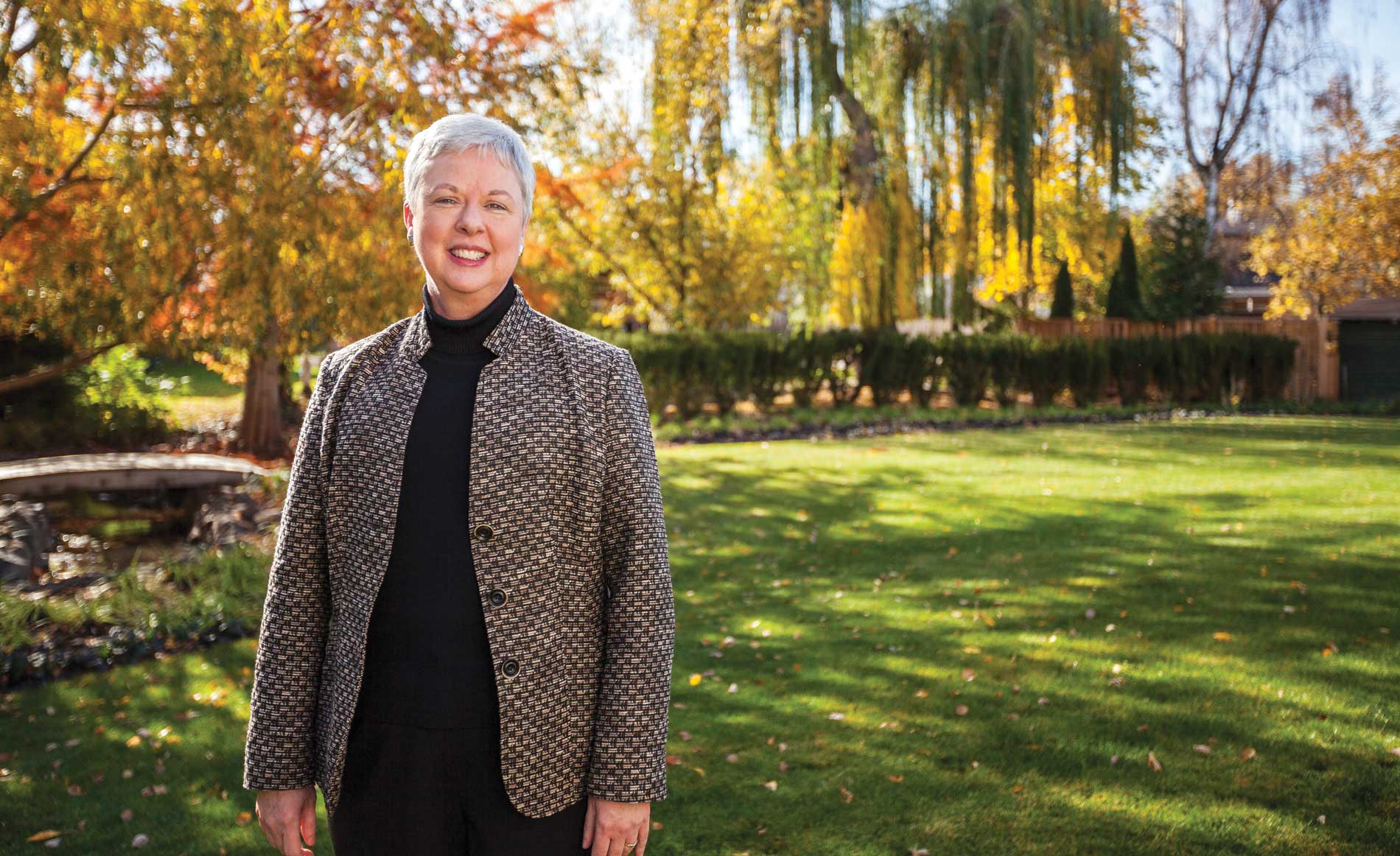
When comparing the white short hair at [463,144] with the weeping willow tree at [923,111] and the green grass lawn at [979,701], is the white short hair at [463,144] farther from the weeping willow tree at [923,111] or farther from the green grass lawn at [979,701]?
the weeping willow tree at [923,111]

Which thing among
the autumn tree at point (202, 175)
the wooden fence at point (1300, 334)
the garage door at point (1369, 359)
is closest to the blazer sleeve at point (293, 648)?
the autumn tree at point (202, 175)

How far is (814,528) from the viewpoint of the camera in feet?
28.8

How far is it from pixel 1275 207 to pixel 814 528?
27311mm

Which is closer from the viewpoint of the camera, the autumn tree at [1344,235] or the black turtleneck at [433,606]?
the black turtleneck at [433,606]

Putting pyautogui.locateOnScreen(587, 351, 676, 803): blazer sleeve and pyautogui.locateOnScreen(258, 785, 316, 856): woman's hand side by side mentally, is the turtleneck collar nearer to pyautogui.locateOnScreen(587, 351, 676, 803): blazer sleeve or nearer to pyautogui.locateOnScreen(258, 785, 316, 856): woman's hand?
pyautogui.locateOnScreen(587, 351, 676, 803): blazer sleeve

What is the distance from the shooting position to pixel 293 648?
1912 mm

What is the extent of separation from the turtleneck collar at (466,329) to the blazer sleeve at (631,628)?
0.25m

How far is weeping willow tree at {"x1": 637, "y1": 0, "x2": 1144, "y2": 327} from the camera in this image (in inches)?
638

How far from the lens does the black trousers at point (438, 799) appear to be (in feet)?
5.78

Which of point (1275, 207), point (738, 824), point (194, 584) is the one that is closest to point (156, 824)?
point (738, 824)

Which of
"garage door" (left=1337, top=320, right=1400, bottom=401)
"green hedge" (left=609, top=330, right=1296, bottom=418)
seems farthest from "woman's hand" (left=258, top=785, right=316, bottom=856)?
"garage door" (left=1337, top=320, right=1400, bottom=401)

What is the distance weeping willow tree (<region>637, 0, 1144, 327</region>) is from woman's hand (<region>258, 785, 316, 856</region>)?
15253mm

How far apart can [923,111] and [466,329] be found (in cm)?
1601

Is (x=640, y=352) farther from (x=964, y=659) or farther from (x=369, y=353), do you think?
(x=369, y=353)
